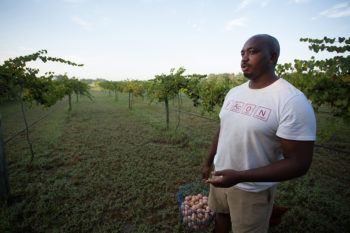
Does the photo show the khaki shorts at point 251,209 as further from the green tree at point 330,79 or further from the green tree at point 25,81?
the green tree at point 25,81

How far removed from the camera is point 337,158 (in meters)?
5.23

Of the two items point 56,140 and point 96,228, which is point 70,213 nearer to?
point 96,228

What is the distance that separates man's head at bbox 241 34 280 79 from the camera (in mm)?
1262

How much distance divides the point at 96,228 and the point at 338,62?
13.6 ft

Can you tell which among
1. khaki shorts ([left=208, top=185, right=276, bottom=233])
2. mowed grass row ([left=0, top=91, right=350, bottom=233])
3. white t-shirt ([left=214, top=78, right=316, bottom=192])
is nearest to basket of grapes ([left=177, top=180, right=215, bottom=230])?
mowed grass row ([left=0, top=91, right=350, bottom=233])

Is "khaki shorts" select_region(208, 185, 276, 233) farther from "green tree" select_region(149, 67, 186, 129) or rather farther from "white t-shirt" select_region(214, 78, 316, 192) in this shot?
"green tree" select_region(149, 67, 186, 129)

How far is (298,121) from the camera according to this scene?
99cm

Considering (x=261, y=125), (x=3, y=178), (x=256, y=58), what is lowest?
(x=3, y=178)

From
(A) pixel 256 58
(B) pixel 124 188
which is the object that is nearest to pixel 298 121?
(A) pixel 256 58

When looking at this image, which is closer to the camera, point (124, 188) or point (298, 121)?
point (298, 121)

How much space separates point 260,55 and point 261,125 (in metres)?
0.54

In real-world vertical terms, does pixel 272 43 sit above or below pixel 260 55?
above

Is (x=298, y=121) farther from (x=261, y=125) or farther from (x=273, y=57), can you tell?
(x=273, y=57)

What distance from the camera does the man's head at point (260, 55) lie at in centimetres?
126
